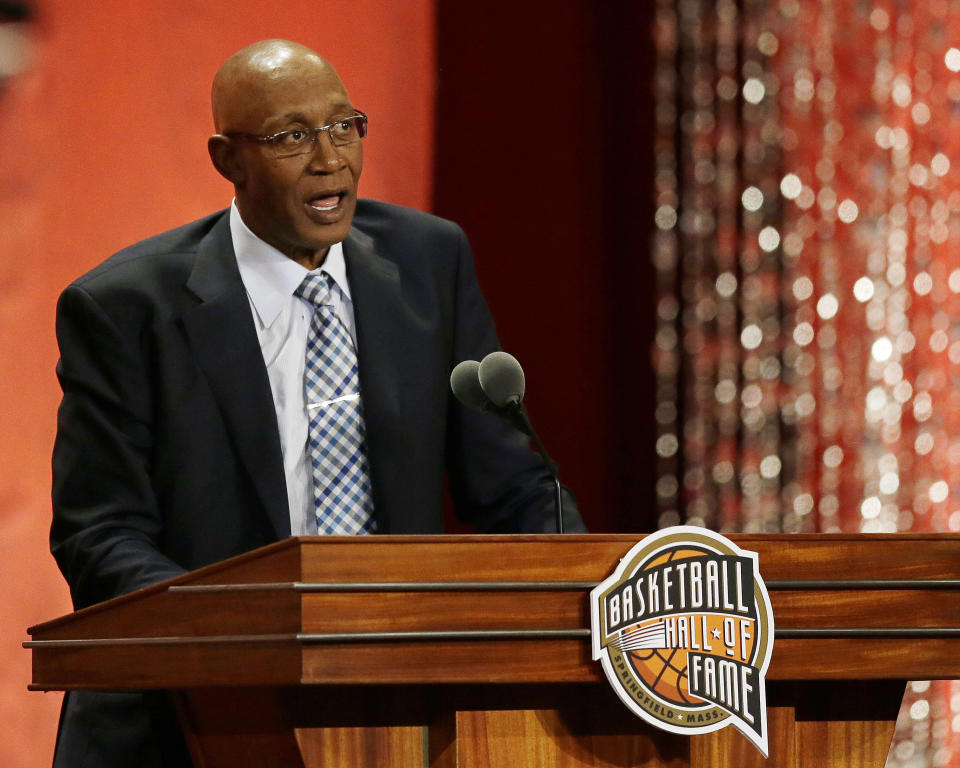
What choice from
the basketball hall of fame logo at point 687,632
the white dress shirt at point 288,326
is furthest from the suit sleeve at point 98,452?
the basketball hall of fame logo at point 687,632

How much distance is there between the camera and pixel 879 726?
123cm

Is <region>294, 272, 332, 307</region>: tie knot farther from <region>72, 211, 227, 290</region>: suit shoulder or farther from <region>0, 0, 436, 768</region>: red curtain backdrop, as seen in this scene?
<region>0, 0, 436, 768</region>: red curtain backdrop

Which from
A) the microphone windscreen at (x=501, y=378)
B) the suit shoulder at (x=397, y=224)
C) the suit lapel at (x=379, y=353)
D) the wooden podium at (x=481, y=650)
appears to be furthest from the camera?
the suit shoulder at (x=397, y=224)

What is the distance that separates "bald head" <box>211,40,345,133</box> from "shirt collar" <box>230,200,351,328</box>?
0.14 metres

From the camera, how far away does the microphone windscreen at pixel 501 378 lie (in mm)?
1288

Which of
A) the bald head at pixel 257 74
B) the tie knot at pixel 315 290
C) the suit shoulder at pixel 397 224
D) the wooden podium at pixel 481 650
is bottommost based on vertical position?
the wooden podium at pixel 481 650

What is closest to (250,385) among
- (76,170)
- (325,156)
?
(325,156)

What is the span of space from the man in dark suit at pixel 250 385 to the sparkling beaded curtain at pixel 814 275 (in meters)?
0.86

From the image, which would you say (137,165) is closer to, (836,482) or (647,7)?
(647,7)

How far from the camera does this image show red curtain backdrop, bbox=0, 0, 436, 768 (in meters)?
2.19

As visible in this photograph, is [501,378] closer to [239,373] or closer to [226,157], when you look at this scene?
[239,373]

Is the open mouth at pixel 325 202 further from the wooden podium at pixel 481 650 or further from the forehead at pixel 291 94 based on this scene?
the wooden podium at pixel 481 650

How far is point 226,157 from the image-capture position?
1726 mm

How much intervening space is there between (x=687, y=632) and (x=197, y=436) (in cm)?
68
